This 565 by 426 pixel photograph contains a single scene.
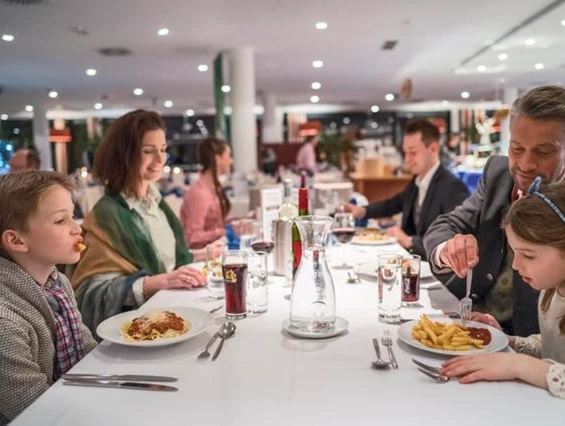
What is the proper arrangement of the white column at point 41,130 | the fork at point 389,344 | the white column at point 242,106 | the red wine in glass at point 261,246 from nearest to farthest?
the fork at point 389,344, the red wine in glass at point 261,246, the white column at point 242,106, the white column at point 41,130

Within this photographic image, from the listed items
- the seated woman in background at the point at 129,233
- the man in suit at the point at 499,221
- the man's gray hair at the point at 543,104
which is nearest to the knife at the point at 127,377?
the seated woman in background at the point at 129,233

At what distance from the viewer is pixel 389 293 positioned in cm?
177

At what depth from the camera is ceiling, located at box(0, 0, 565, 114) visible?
23.9 ft

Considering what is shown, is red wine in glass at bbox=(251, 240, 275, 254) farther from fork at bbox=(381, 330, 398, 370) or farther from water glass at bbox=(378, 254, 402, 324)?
fork at bbox=(381, 330, 398, 370)

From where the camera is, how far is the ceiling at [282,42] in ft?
23.9

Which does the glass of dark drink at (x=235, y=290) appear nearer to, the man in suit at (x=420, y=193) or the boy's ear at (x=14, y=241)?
the boy's ear at (x=14, y=241)

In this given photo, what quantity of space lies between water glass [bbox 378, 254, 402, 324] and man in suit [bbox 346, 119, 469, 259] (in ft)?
5.32

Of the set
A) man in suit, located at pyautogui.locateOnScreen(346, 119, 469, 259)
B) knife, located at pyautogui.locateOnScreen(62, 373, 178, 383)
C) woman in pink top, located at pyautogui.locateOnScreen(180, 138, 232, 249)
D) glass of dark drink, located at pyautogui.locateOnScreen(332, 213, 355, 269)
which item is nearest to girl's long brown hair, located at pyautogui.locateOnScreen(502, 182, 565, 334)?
knife, located at pyautogui.locateOnScreen(62, 373, 178, 383)

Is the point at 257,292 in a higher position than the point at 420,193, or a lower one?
lower

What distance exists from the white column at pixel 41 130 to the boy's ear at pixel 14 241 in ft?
57.9

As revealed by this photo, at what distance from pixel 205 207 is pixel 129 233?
1.78 meters

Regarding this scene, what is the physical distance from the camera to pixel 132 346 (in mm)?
1539

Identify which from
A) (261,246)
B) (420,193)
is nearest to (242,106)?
(420,193)

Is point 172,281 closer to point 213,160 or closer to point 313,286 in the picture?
point 313,286
